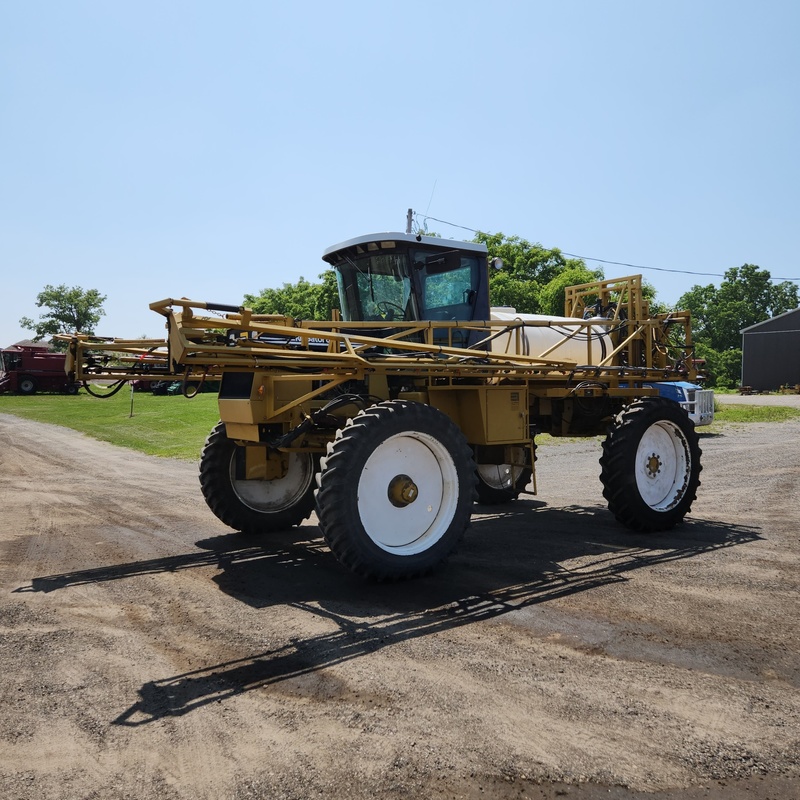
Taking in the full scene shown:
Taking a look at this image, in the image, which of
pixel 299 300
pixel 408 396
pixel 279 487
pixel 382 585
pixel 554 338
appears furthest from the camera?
pixel 299 300

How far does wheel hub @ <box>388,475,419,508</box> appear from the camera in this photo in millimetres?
6223

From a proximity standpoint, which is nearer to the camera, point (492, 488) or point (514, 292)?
point (492, 488)

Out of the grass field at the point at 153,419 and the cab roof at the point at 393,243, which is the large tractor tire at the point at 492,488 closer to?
the cab roof at the point at 393,243

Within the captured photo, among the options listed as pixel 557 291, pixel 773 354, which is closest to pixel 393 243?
pixel 557 291

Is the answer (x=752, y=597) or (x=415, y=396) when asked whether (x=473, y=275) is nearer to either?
(x=415, y=396)

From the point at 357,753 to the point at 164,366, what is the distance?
4756 millimetres

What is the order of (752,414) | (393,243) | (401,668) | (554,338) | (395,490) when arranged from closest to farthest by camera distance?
(401,668) → (395,490) → (393,243) → (554,338) → (752,414)

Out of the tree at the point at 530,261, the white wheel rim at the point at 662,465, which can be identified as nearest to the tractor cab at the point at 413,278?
the white wheel rim at the point at 662,465

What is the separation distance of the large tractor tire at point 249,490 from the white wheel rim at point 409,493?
1.81 metres

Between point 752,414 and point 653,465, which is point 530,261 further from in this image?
point 653,465

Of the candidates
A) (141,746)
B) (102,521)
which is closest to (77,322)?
(102,521)

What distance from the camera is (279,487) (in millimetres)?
8250

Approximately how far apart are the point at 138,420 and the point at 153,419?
519 mm

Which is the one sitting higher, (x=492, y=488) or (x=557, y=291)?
(x=557, y=291)
